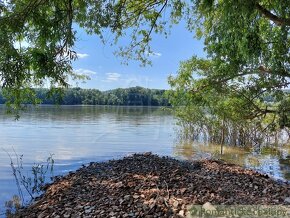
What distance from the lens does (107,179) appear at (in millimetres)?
9352

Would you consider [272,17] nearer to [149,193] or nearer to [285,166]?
[149,193]

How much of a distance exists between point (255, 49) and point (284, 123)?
694 centimetres

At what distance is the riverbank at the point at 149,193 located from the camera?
620 cm

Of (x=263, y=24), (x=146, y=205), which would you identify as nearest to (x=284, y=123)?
(x=263, y=24)

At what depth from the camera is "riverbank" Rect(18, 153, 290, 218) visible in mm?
6195

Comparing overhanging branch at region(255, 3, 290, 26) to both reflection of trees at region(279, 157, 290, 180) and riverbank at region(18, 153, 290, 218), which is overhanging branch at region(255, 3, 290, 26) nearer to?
riverbank at region(18, 153, 290, 218)

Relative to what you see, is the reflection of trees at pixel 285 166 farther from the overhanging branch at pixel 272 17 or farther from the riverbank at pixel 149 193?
the overhanging branch at pixel 272 17

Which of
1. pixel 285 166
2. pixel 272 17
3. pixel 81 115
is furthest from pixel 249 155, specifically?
pixel 81 115

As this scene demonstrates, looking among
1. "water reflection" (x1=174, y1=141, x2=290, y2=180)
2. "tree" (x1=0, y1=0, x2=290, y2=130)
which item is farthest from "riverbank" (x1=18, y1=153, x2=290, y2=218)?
"water reflection" (x1=174, y1=141, x2=290, y2=180)

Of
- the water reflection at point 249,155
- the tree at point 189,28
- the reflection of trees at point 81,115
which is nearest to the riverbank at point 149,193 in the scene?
the tree at point 189,28

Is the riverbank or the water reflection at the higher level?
the riverbank

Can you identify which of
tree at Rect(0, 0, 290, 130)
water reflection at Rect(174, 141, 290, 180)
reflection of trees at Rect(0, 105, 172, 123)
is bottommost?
water reflection at Rect(174, 141, 290, 180)

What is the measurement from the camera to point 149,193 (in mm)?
7062

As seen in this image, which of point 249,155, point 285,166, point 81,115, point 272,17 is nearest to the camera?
point 272,17
